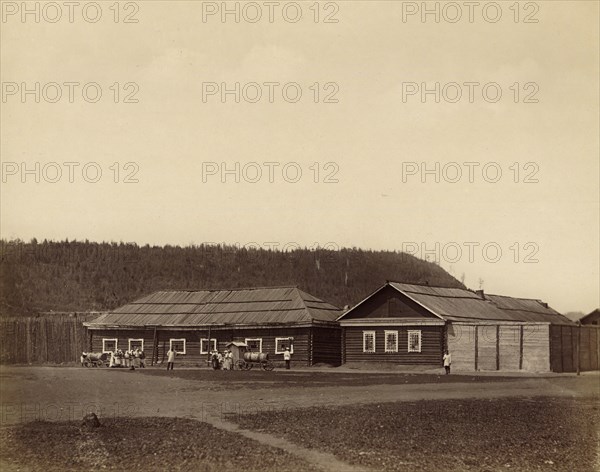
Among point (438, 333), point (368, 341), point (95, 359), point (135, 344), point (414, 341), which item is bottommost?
point (95, 359)

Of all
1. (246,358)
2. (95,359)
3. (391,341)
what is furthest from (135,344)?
(391,341)

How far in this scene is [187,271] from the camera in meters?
108

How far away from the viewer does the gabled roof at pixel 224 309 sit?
158 ft

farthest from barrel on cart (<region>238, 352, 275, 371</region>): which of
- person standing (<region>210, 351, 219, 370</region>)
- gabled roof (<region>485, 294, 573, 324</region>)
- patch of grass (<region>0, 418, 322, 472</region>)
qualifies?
patch of grass (<region>0, 418, 322, 472</region>)

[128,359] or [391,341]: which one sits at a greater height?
[391,341]

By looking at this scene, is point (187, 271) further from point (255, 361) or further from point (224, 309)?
point (255, 361)

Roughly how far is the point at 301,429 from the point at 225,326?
110ft

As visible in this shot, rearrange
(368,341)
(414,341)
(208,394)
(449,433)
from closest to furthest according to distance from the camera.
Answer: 1. (449,433)
2. (208,394)
3. (414,341)
4. (368,341)

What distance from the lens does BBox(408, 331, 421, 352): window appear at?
144 ft

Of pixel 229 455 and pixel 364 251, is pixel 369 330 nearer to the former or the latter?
pixel 229 455

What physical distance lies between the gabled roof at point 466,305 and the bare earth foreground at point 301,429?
18.6m

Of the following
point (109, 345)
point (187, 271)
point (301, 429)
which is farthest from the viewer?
point (187, 271)

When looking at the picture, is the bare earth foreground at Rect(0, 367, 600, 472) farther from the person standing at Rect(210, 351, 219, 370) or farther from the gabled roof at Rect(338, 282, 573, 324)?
the gabled roof at Rect(338, 282, 573, 324)

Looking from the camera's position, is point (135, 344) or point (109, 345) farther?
point (109, 345)
